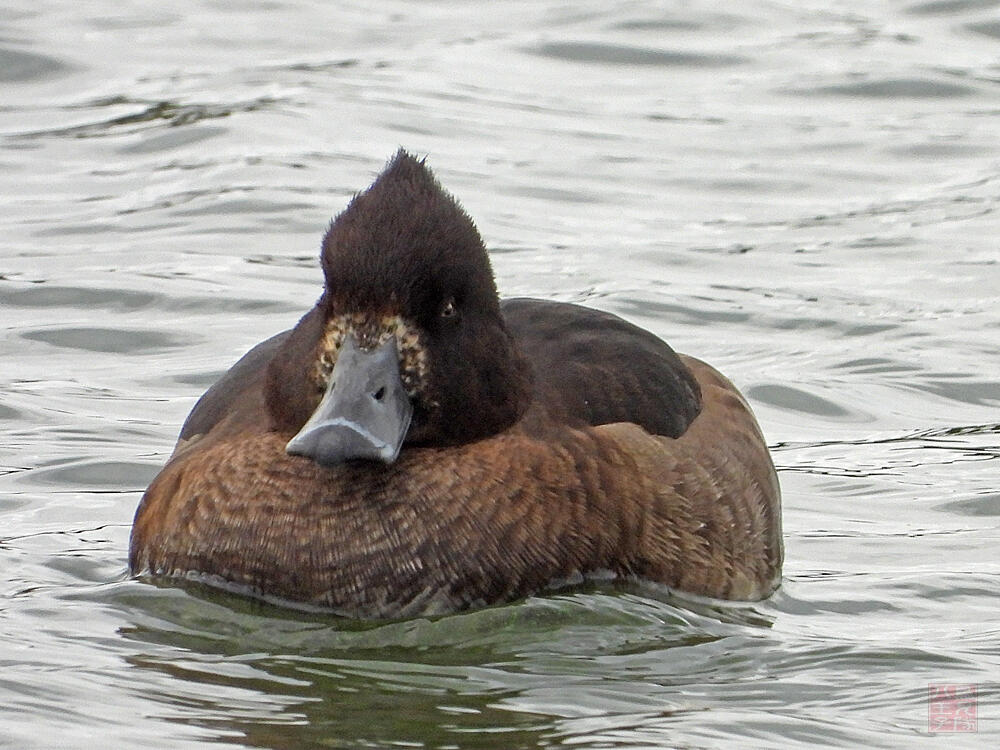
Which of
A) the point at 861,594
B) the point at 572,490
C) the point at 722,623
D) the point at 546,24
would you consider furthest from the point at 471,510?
the point at 546,24

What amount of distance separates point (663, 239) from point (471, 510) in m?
6.59

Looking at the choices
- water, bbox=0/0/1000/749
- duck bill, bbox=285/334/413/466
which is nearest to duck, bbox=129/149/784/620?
duck bill, bbox=285/334/413/466

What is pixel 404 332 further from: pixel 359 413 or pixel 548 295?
pixel 548 295

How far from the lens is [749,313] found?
1159 centimetres

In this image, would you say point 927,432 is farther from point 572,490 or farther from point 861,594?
point 572,490

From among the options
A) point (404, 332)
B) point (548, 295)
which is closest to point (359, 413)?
point (404, 332)

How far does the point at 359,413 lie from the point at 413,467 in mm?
372

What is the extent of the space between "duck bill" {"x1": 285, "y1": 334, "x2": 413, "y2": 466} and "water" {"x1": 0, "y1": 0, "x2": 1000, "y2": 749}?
0.55 meters

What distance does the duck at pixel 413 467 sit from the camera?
6320mm

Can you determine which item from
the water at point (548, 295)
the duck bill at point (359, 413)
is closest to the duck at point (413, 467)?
the duck bill at point (359, 413)

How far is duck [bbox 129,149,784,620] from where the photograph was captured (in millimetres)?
6320

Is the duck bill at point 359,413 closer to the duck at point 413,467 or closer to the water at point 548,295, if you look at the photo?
the duck at point 413,467

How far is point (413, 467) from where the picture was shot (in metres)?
6.48

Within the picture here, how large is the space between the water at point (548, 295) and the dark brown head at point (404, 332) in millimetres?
618
